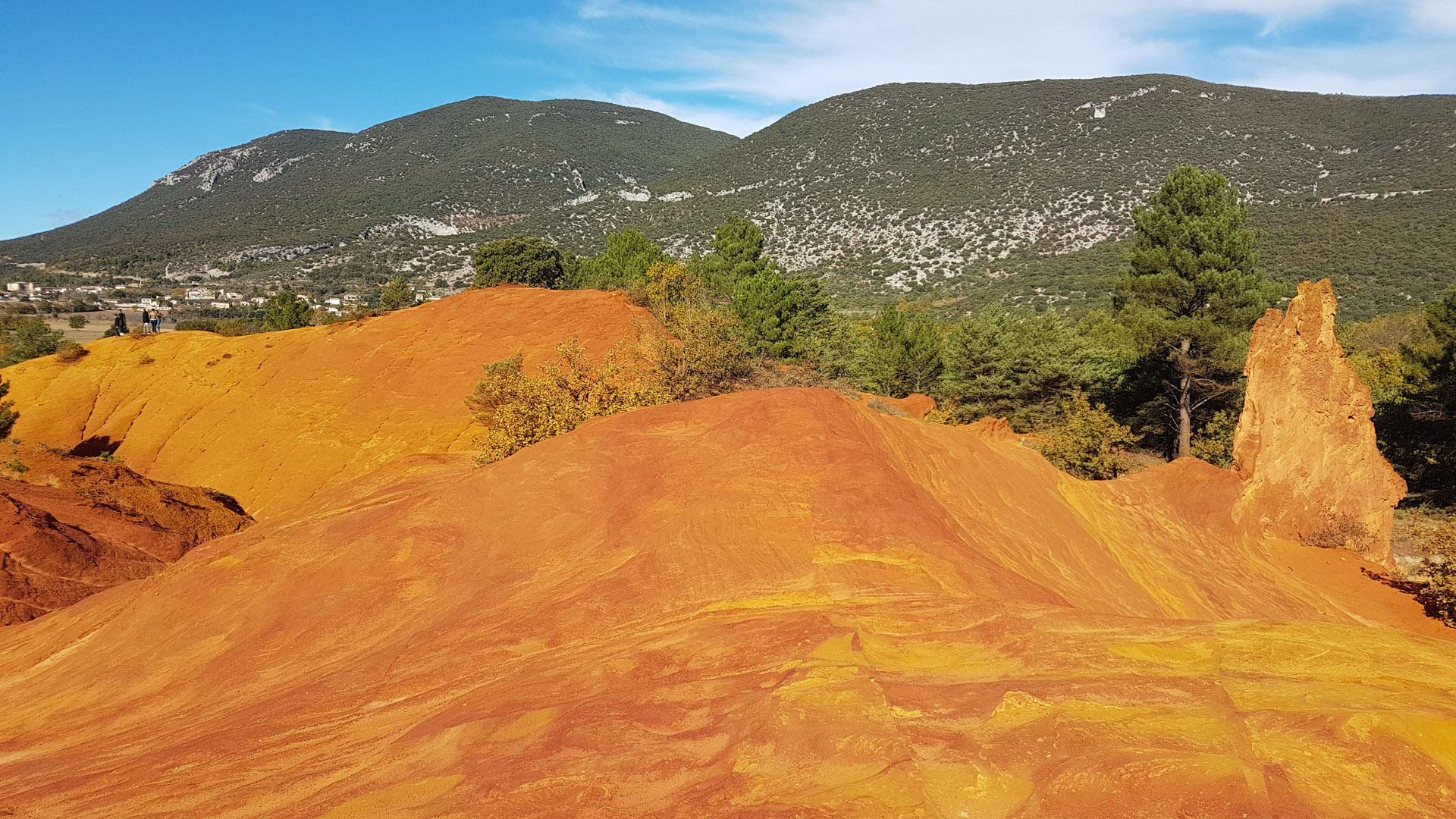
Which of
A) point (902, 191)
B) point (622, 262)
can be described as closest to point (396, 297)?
point (622, 262)

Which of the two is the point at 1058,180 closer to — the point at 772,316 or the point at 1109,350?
the point at 1109,350

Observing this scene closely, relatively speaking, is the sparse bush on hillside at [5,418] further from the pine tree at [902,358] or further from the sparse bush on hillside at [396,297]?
the pine tree at [902,358]

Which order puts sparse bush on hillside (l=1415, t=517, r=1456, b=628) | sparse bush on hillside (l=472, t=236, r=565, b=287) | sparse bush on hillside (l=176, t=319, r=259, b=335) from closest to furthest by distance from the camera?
sparse bush on hillside (l=1415, t=517, r=1456, b=628) < sparse bush on hillside (l=176, t=319, r=259, b=335) < sparse bush on hillside (l=472, t=236, r=565, b=287)

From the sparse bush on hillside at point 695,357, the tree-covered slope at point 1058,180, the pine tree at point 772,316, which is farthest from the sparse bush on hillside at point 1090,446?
the tree-covered slope at point 1058,180

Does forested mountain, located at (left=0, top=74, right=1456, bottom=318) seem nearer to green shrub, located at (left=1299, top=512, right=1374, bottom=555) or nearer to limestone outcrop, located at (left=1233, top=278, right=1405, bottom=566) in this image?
limestone outcrop, located at (left=1233, top=278, right=1405, bottom=566)

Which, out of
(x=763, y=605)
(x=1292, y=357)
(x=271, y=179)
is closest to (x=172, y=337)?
(x=763, y=605)

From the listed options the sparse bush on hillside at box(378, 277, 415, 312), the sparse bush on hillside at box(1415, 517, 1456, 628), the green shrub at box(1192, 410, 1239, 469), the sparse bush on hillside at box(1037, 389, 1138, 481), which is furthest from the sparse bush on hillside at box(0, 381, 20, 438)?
the green shrub at box(1192, 410, 1239, 469)

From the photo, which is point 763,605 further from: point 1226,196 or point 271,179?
point 271,179
